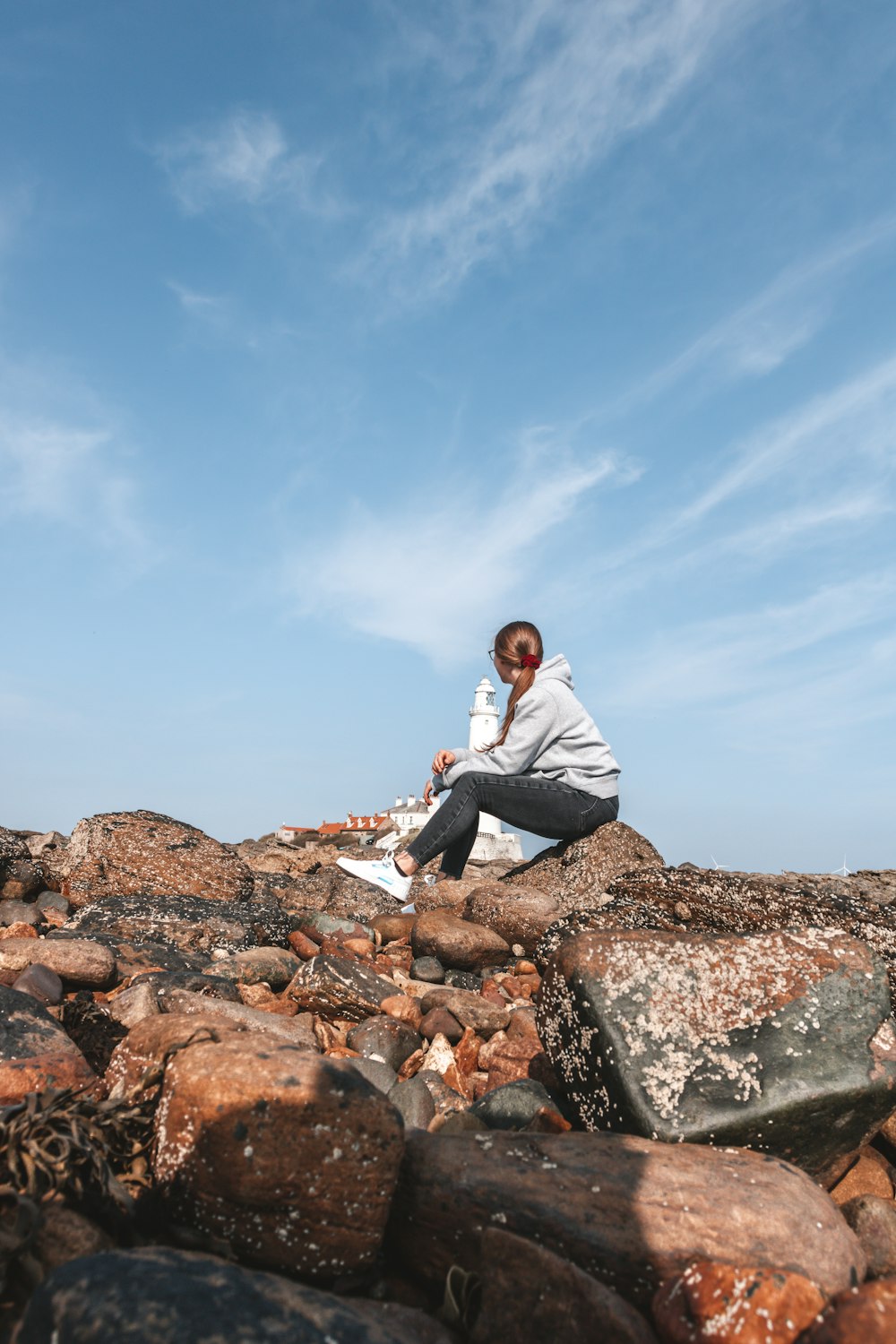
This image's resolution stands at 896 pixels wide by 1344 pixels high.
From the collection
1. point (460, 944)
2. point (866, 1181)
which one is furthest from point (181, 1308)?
point (460, 944)

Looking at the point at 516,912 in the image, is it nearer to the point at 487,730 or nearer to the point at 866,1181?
the point at 866,1181

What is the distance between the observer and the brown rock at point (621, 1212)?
290 cm

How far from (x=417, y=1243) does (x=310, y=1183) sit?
20.0 inches

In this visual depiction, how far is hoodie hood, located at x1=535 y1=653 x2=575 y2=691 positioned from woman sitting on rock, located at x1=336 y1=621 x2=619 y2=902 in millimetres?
14

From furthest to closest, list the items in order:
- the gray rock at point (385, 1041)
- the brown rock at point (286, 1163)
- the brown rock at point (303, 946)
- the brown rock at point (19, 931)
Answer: the brown rock at point (303, 946)
the brown rock at point (19, 931)
the gray rock at point (385, 1041)
the brown rock at point (286, 1163)

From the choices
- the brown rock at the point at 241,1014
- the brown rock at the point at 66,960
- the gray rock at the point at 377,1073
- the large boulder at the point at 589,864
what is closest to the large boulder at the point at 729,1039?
the gray rock at the point at 377,1073

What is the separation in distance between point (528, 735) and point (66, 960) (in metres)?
4.38

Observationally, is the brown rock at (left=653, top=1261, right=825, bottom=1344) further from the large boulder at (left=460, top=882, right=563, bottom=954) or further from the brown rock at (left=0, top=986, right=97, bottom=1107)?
the large boulder at (left=460, top=882, right=563, bottom=954)

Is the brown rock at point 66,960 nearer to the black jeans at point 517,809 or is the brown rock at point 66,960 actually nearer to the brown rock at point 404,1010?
the brown rock at point 404,1010

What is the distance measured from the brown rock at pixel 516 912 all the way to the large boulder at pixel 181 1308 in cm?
522

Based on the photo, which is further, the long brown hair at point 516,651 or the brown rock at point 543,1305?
the long brown hair at point 516,651

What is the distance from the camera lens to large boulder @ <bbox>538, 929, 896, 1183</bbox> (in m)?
3.94

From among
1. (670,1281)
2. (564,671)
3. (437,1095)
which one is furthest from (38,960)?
(564,671)

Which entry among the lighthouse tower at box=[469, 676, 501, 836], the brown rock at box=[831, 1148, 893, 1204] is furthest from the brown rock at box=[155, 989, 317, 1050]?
the lighthouse tower at box=[469, 676, 501, 836]
